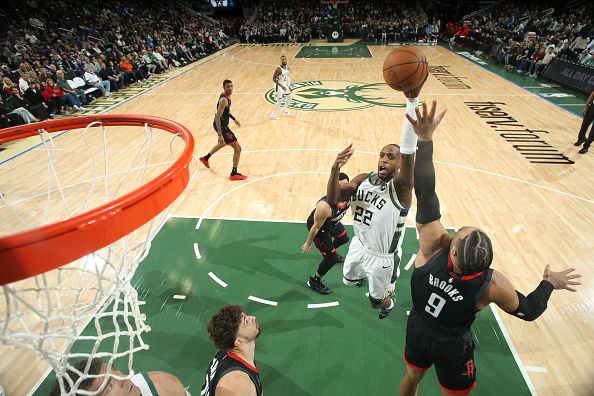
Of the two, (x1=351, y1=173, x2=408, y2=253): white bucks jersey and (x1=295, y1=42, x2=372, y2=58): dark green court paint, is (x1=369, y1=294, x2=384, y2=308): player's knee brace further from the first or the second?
(x1=295, y1=42, x2=372, y2=58): dark green court paint

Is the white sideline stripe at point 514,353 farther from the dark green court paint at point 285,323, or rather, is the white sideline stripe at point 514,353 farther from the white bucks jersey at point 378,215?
the white bucks jersey at point 378,215

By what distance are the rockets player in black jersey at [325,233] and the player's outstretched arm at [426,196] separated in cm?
125

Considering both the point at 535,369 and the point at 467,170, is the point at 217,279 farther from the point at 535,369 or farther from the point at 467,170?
the point at 467,170

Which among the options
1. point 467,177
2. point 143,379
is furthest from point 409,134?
point 467,177

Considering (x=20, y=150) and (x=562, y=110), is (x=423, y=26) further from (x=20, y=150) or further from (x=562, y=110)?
(x=20, y=150)

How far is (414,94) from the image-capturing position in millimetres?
2381

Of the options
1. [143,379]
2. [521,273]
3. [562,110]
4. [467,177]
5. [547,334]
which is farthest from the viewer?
[562,110]

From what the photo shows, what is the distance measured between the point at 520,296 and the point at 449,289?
1.45ft

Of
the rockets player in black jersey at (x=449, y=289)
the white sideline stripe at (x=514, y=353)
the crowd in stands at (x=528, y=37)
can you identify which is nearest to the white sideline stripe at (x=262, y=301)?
the rockets player in black jersey at (x=449, y=289)

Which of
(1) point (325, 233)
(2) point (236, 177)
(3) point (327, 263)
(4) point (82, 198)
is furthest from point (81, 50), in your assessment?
(3) point (327, 263)

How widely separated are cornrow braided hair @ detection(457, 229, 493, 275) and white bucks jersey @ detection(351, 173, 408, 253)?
1130 millimetres

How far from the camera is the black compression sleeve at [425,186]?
2295 millimetres

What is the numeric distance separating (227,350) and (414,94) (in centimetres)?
203

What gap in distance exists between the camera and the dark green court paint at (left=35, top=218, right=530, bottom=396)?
3424 mm
